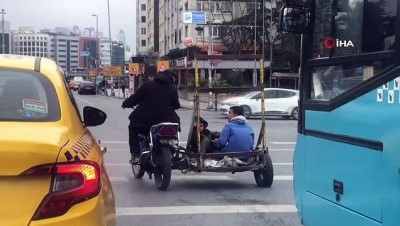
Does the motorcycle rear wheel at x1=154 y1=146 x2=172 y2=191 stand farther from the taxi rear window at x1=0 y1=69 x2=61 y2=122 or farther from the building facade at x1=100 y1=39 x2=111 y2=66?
→ the building facade at x1=100 y1=39 x2=111 y2=66

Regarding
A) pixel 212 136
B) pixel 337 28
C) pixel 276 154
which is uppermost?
pixel 337 28

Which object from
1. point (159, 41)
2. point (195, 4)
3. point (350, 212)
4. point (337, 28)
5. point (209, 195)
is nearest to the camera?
point (350, 212)

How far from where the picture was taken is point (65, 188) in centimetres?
315

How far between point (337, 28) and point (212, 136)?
496 centimetres

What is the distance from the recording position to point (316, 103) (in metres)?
4.71

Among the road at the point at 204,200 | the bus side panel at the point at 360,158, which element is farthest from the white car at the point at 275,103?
the bus side panel at the point at 360,158

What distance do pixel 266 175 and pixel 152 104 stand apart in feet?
6.78

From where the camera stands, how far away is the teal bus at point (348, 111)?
142 inches

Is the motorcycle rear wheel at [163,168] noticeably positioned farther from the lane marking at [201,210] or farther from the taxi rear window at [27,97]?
the taxi rear window at [27,97]

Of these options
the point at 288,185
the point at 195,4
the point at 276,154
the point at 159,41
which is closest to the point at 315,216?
the point at 288,185

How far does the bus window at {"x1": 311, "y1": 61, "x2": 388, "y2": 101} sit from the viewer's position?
3.95 metres

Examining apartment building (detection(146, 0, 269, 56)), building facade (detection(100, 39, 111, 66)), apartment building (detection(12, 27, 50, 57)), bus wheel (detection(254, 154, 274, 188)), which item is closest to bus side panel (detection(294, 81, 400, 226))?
bus wheel (detection(254, 154, 274, 188))

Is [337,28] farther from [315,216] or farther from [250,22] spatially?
[250,22]

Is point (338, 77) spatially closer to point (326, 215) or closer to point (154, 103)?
point (326, 215)
